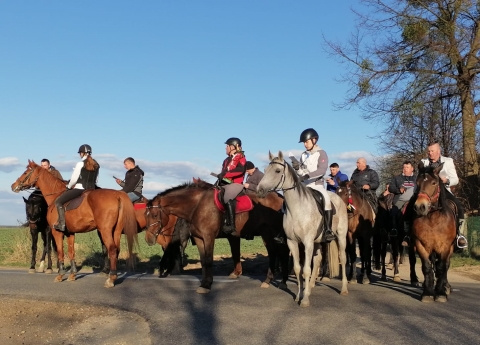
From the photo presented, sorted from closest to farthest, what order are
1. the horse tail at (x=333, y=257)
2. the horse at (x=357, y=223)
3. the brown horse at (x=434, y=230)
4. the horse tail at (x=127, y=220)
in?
the brown horse at (x=434, y=230), the horse tail at (x=333, y=257), the horse tail at (x=127, y=220), the horse at (x=357, y=223)

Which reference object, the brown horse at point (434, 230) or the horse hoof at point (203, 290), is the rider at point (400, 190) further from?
the horse hoof at point (203, 290)

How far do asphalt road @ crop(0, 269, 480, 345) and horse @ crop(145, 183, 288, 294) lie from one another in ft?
2.32

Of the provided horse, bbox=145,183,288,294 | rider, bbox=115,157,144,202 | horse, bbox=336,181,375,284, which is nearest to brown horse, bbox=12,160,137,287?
horse, bbox=145,183,288,294

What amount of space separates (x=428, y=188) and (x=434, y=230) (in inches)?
33.6

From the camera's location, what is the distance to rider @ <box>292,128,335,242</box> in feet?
36.4

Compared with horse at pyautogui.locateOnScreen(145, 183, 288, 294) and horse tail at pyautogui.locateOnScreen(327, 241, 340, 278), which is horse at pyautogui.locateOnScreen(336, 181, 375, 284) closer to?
horse tail at pyautogui.locateOnScreen(327, 241, 340, 278)

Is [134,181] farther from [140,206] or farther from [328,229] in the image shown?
[328,229]

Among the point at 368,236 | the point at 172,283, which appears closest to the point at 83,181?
the point at 172,283

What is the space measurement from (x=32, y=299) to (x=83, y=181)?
3.65 metres

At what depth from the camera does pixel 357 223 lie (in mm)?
13906

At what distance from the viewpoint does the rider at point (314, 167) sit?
11.1m

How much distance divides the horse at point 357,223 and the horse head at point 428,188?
352cm

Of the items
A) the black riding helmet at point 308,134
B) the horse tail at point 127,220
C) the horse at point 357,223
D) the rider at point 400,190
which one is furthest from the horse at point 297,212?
the horse tail at point 127,220

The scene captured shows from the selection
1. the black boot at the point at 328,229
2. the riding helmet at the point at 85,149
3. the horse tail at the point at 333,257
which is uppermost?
the riding helmet at the point at 85,149
